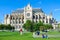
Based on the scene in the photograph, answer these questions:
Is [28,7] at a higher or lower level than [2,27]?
higher

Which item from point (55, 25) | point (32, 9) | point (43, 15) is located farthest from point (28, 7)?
point (55, 25)

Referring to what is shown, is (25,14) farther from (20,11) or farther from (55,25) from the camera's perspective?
(55,25)

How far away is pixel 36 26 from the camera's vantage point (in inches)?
3406

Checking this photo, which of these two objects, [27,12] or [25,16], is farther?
[27,12]

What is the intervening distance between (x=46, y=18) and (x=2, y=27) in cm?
3952

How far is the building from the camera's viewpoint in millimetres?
131375

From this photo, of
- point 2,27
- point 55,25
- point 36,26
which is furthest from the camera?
point 55,25

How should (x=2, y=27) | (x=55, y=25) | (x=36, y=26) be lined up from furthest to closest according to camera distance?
1. (x=55, y=25)
2. (x=2, y=27)
3. (x=36, y=26)

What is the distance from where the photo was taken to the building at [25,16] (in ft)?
431

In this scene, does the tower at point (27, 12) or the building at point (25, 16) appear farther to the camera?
the tower at point (27, 12)

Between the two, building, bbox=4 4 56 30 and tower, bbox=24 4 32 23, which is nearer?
building, bbox=4 4 56 30

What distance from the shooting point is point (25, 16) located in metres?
133

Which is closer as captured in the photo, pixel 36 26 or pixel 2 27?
pixel 36 26

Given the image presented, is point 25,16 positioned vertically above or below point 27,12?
below
